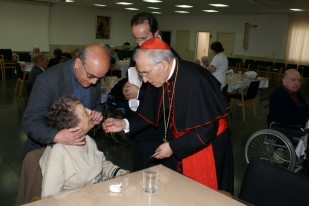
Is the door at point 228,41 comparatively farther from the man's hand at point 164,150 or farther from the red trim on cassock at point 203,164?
the man's hand at point 164,150

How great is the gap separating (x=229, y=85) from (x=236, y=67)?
24.4 feet

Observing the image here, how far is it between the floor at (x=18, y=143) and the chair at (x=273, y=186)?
1.60 metres

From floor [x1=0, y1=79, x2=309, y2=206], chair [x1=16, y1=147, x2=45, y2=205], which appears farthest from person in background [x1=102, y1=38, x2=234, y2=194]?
floor [x1=0, y1=79, x2=309, y2=206]

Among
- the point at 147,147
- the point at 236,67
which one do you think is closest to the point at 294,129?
the point at 147,147

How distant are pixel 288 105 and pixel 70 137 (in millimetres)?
2871

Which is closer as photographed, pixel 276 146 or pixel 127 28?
pixel 276 146

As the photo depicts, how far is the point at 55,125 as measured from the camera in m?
1.85

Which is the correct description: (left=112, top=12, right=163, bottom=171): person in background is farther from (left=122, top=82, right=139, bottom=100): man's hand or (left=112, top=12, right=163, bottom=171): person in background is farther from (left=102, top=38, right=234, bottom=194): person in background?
(left=102, top=38, right=234, bottom=194): person in background

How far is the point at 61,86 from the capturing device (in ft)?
6.61

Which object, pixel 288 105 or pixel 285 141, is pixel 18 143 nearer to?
pixel 285 141

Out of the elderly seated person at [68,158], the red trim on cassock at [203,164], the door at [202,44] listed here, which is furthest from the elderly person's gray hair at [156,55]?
the door at [202,44]

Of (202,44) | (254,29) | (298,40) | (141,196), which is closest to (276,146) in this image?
(141,196)

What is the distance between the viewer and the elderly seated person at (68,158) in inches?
65.4

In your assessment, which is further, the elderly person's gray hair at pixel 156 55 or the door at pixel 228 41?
the door at pixel 228 41
